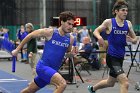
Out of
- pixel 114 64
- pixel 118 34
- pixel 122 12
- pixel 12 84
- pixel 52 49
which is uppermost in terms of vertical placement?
pixel 122 12

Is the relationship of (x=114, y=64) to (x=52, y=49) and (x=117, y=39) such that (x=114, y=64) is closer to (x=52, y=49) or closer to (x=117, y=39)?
(x=117, y=39)

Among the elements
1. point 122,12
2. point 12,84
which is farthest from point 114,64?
point 12,84

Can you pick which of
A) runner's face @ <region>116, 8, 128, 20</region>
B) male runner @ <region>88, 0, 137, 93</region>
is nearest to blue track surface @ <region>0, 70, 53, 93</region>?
male runner @ <region>88, 0, 137, 93</region>

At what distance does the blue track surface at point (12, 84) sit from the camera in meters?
11.3

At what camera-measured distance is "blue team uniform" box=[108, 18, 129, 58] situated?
8234 mm

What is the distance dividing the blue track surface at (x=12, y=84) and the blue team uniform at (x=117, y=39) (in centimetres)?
334

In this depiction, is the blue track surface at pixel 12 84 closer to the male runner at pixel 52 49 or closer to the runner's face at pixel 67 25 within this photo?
the male runner at pixel 52 49

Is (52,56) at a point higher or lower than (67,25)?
lower

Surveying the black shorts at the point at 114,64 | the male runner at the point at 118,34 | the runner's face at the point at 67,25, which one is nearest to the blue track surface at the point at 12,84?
the black shorts at the point at 114,64

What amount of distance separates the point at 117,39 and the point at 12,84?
16.9 ft

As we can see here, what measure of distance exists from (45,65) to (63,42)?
17.8 inches

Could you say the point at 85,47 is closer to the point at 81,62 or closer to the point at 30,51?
the point at 81,62

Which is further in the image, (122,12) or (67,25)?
(122,12)

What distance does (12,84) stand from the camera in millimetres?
12609
